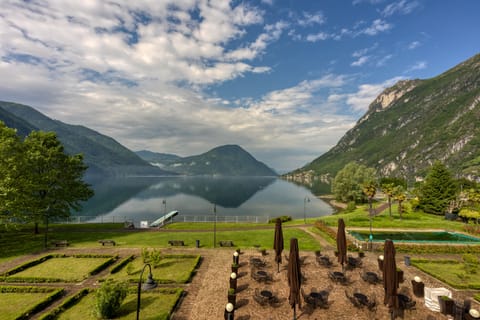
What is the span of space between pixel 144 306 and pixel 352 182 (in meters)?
89.4

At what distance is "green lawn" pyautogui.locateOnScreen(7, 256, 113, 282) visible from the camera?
21.1 meters

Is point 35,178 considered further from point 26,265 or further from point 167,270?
point 167,270

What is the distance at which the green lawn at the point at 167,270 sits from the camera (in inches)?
806

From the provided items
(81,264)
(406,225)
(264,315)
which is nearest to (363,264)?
(264,315)

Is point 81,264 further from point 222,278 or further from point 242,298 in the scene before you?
point 242,298

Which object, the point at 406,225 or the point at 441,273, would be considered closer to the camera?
the point at 441,273

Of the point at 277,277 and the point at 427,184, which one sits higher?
the point at 427,184

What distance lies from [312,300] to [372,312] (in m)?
3.95

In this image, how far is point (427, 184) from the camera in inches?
2309

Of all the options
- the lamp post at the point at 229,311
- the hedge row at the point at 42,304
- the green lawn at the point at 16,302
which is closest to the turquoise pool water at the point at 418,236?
the lamp post at the point at 229,311

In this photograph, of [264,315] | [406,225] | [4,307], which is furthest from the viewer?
[406,225]

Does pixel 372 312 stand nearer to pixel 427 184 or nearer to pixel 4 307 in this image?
pixel 4 307

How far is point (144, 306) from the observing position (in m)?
16.3

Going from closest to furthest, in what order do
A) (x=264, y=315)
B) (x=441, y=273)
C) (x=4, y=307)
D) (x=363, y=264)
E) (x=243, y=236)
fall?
(x=264, y=315), (x=4, y=307), (x=441, y=273), (x=363, y=264), (x=243, y=236)
